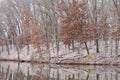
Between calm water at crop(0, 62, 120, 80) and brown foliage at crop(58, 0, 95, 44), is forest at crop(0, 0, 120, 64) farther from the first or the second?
calm water at crop(0, 62, 120, 80)

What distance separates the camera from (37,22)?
184 ft

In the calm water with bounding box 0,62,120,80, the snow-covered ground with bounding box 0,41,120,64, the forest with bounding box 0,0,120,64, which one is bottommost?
the calm water with bounding box 0,62,120,80

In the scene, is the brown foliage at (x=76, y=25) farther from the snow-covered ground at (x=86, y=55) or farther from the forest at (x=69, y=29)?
the snow-covered ground at (x=86, y=55)

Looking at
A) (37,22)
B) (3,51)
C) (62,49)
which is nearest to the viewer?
(62,49)

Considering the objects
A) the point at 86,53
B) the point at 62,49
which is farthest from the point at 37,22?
the point at 86,53

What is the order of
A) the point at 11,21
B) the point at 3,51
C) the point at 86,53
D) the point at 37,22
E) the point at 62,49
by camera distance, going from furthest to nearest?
1. the point at 3,51
2. the point at 11,21
3. the point at 37,22
4. the point at 62,49
5. the point at 86,53

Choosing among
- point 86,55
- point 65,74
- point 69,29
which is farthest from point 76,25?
point 65,74

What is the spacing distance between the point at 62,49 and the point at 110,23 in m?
9.28

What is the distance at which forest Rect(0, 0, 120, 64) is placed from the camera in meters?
41.9

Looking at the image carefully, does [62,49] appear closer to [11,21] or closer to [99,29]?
[99,29]

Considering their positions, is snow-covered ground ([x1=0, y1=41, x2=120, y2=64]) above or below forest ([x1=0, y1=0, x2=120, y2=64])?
below

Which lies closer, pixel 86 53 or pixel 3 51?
pixel 86 53

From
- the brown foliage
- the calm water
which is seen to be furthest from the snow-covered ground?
the calm water

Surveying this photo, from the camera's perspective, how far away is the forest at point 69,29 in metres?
41.9
